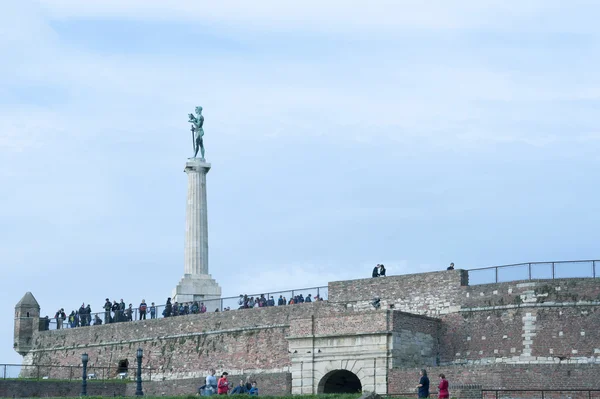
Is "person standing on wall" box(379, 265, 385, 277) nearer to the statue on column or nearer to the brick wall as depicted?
the brick wall

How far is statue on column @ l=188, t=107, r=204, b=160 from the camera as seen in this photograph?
7169 centimetres

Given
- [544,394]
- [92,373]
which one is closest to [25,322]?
[92,373]

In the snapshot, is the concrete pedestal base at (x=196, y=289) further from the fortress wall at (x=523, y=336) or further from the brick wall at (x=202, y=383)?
the fortress wall at (x=523, y=336)

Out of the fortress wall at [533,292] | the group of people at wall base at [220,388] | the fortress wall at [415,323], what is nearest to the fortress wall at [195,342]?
the fortress wall at [415,323]

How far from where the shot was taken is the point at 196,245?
69.4 m

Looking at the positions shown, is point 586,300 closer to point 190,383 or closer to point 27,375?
point 190,383

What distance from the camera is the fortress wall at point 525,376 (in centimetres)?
4938

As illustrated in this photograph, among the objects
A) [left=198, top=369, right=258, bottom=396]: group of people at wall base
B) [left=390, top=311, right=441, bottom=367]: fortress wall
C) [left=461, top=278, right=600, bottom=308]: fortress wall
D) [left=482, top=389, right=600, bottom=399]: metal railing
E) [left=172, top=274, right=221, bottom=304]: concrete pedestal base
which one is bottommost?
[left=482, top=389, right=600, bottom=399]: metal railing

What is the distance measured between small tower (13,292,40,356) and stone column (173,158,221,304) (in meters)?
9.11

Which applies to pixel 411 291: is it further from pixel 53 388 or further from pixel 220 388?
pixel 53 388

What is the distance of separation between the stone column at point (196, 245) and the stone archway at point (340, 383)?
46.3 feet

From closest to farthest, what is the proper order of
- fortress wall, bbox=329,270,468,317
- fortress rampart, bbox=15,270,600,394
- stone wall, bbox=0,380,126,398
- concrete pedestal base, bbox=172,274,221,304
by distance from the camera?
fortress rampart, bbox=15,270,600,394 → fortress wall, bbox=329,270,468,317 → stone wall, bbox=0,380,126,398 → concrete pedestal base, bbox=172,274,221,304

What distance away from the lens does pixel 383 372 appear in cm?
5325

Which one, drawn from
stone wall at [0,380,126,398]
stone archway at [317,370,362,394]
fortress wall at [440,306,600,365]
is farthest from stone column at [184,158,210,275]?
fortress wall at [440,306,600,365]
